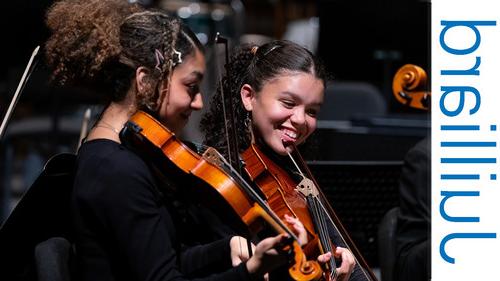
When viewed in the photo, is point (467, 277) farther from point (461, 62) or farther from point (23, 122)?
point (23, 122)

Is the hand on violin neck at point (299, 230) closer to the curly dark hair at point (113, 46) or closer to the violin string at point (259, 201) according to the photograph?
the violin string at point (259, 201)

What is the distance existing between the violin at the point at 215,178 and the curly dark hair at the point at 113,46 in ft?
0.35

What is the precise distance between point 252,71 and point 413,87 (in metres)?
0.50

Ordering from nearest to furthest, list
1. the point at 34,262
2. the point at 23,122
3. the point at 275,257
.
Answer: the point at 275,257
the point at 34,262
the point at 23,122

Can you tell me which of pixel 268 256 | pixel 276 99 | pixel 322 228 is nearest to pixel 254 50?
pixel 276 99

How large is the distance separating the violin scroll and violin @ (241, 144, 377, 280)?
0.46 meters

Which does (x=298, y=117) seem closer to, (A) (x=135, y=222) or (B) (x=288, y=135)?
(B) (x=288, y=135)

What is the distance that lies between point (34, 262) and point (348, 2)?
3254mm

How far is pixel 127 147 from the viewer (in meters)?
2.10

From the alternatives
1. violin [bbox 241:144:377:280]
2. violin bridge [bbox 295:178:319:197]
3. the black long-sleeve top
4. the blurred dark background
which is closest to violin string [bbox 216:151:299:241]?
the black long-sleeve top

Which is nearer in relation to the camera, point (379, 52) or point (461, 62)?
point (461, 62)

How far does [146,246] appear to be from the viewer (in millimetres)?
1979

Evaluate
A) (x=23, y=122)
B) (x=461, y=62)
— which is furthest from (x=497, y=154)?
(x=23, y=122)

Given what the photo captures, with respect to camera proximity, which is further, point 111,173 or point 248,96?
point 248,96
